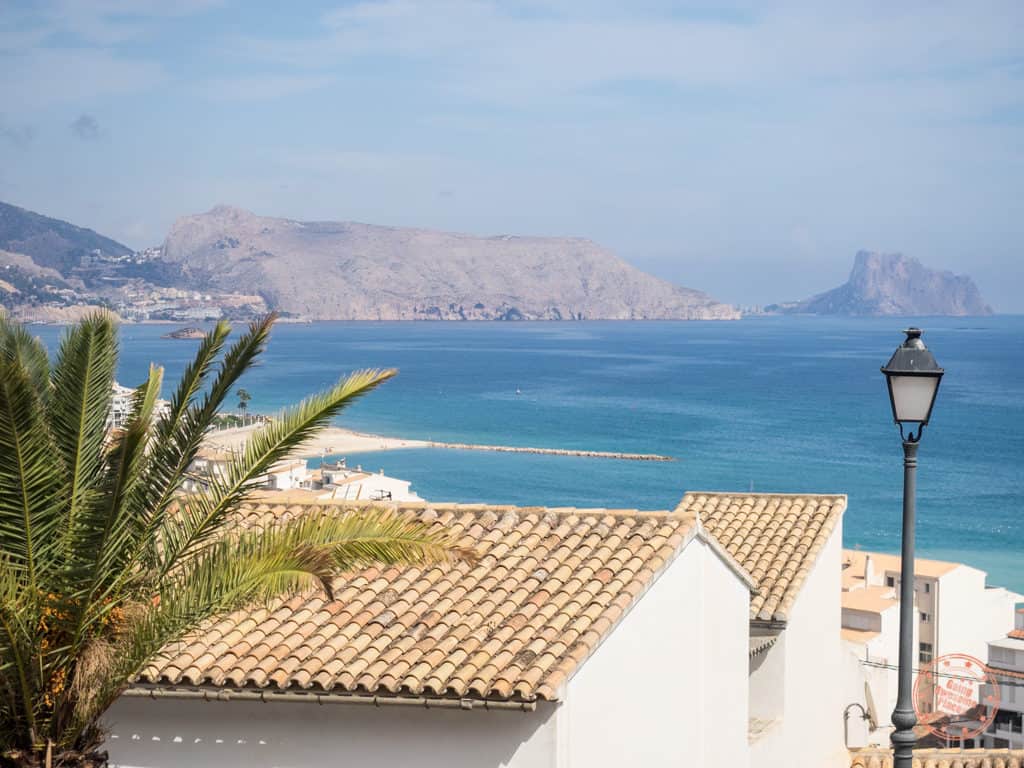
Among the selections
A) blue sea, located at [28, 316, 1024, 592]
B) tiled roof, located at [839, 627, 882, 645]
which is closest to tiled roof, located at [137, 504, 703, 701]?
tiled roof, located at [839, 627, 882, 645]

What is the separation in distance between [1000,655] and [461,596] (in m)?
42.4

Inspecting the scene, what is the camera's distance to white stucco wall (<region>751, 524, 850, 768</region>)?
13.6m

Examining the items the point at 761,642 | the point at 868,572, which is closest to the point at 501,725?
the point at 761,642

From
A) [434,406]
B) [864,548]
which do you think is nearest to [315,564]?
[864,548]

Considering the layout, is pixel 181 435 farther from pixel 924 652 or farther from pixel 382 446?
pixel 382 446

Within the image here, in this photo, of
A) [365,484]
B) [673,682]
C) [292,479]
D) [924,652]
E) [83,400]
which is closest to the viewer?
[83,400]

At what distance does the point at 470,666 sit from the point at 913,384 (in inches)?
126

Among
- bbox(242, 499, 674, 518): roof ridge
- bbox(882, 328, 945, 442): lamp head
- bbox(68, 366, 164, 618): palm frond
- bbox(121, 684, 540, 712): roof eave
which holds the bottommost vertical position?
bbox(121, 684, 540, 712): roof eave

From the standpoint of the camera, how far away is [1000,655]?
154 feet

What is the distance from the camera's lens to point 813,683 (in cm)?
1465

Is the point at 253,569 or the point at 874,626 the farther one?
the point at 874,626

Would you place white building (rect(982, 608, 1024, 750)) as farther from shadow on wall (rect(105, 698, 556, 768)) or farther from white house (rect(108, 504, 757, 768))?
shadow on wall (rect(105, 698, 556, 768))

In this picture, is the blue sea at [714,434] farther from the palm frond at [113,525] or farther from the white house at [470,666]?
the palm frond at [113,525]

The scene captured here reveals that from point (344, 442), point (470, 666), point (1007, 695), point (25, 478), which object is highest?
point (344, 442)
